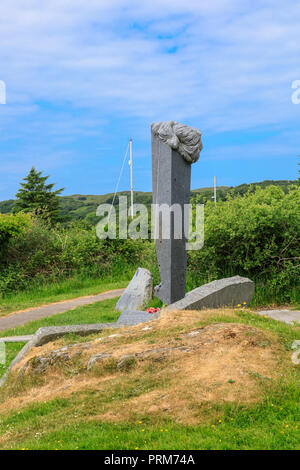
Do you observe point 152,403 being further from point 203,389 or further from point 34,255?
point 34,255

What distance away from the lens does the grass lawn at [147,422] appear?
4.06 meters

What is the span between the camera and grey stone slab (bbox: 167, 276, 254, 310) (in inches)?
316

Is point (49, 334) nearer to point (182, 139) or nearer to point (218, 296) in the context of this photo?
point (218, 296)

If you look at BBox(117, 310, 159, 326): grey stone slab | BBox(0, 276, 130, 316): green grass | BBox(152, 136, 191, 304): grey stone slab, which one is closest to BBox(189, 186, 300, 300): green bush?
BBox(152, 136, 191, 304): grey stone slab

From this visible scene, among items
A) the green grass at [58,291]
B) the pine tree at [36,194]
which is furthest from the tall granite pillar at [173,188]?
the pine tree at [36,194]

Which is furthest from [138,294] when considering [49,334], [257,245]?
[49,334]

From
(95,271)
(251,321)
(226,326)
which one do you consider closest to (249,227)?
(251,321)

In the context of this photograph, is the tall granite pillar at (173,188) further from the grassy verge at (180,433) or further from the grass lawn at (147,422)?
the grassy verge at (180,433)

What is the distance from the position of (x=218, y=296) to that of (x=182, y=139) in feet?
10.7

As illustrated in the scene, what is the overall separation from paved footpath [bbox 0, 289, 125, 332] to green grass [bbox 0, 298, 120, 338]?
64 cm

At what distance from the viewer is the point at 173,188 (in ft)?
30.9

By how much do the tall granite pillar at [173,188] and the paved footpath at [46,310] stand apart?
12.5 feet

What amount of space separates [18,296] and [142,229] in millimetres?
9230

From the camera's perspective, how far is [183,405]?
→ 457 centimetres
